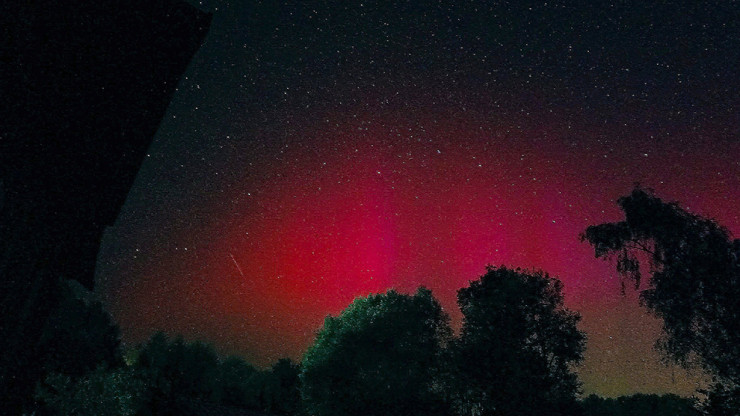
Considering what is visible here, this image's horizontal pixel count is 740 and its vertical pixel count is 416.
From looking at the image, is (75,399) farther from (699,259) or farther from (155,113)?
(699,259)

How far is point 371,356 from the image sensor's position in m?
34.2

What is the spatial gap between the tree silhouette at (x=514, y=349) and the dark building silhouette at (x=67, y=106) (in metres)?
28.3

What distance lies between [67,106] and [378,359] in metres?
34.3

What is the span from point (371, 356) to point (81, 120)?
34175 millimetres

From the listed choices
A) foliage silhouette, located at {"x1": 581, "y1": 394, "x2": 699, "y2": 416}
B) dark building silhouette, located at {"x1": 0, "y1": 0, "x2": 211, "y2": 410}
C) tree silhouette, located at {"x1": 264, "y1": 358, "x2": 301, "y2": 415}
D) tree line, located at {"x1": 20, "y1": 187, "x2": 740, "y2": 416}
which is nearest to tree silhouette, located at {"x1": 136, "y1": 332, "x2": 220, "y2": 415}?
tree silhouette, located at {"x1": 264, "y1": 358, "x2": 301, "y2": 415}

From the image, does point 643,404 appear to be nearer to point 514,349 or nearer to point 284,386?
point 514,349

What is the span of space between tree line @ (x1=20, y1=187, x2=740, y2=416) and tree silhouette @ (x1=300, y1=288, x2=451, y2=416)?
10 centimetres

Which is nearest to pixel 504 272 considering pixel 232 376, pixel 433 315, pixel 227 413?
pixel 433 315

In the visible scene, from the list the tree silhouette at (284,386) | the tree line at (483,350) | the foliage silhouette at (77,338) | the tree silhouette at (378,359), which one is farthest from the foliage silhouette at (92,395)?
the tree silhouette at (284,386)

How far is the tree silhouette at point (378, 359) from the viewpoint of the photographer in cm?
3172

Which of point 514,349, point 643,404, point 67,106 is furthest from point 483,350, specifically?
point 643,404

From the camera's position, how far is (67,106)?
10.0ft

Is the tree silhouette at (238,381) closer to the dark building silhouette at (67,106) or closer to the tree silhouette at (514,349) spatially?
the tree silhouette at (514,349)

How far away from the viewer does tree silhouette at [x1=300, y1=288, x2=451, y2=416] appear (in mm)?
31719
